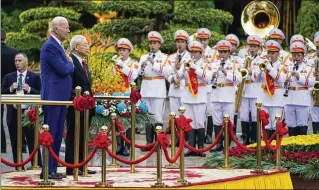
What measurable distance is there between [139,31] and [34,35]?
8.93ft

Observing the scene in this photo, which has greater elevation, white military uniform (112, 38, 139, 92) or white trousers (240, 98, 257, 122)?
white military uniform (112, 38, 139, 92)

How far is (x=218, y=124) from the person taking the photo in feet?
67.6

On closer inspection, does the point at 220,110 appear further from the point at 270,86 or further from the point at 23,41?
the point at 23,41

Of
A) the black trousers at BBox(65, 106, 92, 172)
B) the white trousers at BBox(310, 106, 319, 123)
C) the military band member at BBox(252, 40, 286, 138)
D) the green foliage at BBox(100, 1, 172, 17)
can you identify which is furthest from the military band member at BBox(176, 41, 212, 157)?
the green foliage at BBox(100, 1, 172, 17)

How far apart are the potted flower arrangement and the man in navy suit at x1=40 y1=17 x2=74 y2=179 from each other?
7.80 ft

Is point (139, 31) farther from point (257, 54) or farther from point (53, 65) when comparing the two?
point (53, 65)

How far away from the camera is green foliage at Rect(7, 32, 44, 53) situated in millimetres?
28797

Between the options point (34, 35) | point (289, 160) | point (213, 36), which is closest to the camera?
point (289, 160)

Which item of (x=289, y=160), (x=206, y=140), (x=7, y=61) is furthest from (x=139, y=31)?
(x=289, y=160)

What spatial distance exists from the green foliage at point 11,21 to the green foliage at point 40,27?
5.08 ft

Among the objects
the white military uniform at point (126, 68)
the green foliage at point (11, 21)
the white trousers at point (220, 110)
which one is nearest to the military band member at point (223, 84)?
the white trousers at point (220, 110)

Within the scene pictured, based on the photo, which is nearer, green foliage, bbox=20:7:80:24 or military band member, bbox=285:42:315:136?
military band member, bbox=285:42:315:136

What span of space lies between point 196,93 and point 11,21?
12.4 m

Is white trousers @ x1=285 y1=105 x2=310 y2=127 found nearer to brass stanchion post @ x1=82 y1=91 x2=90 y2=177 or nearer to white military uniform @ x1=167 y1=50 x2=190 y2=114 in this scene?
white military uniform @ x1=167 y1=50 x2=190 y2=114
